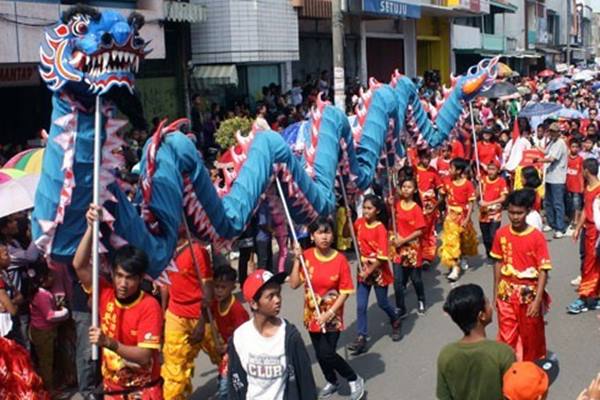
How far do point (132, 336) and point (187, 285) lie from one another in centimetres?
150

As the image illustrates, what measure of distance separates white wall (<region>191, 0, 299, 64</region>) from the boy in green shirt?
12.5 metres

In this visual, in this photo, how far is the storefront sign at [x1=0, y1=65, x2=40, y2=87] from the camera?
12.3 m

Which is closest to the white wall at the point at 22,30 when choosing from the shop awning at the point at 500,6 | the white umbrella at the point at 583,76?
the white umbrella at the point at 583,76

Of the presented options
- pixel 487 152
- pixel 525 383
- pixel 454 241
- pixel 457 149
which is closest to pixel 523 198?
pixel 525 383

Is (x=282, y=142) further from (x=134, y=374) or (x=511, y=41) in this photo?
(x=511, y=41)

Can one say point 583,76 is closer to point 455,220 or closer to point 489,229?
point 489,229

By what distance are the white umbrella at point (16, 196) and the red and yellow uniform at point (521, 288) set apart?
3382 millimetres

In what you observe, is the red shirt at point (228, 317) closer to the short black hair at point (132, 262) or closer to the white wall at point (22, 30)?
the short black hair at point (132, 262)

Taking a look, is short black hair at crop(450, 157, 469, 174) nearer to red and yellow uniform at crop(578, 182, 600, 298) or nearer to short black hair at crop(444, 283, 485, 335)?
red and yellow uniform at crop(578, 182, 600, 298)

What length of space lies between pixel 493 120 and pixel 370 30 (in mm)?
7486

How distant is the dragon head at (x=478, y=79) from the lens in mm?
11766

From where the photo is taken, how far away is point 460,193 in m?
9.54

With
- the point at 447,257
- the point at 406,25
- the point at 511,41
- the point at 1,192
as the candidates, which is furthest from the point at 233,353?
the point at 511,41

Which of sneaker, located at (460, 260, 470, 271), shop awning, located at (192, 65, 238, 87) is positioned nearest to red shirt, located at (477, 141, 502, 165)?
sneaker, located at (460, 260, 470, 271)
